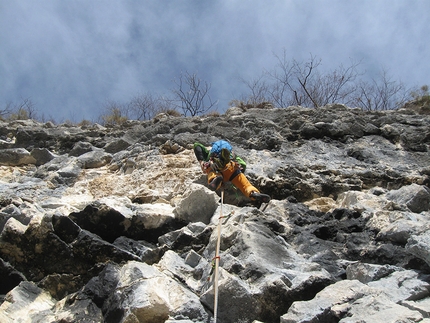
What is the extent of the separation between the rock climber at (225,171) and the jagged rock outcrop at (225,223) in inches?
9.4

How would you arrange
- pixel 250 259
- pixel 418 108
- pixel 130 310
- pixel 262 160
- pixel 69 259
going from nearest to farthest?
pixel 130 310, pixel 250 259, pixel 69 259, pixel 262 160, pixel 418 108

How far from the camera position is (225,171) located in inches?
240

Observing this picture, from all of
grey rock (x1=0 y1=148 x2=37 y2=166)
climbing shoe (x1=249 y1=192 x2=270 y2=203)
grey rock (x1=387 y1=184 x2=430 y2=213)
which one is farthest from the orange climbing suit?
grey rock (x1=0 y1=148 x2=37 y2=166)

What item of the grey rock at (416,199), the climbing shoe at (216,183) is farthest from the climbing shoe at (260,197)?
the grey rock at (416,199)

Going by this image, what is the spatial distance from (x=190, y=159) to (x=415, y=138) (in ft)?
13.3

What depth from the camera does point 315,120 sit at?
8.28 meters

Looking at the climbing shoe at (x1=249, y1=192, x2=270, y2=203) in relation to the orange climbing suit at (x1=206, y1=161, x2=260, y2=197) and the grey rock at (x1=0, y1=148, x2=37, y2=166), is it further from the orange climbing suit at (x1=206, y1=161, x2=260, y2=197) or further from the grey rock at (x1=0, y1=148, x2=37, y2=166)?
the grey rock at (x1=0, y1=148, x2=37, y2=166)

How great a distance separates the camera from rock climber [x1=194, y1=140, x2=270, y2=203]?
575 centimetres

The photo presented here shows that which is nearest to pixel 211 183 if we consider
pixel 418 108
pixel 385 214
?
pixel 385 214

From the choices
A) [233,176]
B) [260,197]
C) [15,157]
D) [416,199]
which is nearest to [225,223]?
[260,197]

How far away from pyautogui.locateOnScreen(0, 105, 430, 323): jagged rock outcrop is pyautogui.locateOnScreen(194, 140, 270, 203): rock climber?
24 cm

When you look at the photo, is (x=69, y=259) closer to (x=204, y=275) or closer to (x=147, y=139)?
(x=204, y=275)

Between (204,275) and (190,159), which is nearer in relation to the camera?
(204,275)

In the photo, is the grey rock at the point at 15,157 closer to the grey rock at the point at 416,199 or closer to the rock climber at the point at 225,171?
the rock climber at the point at 225,171
